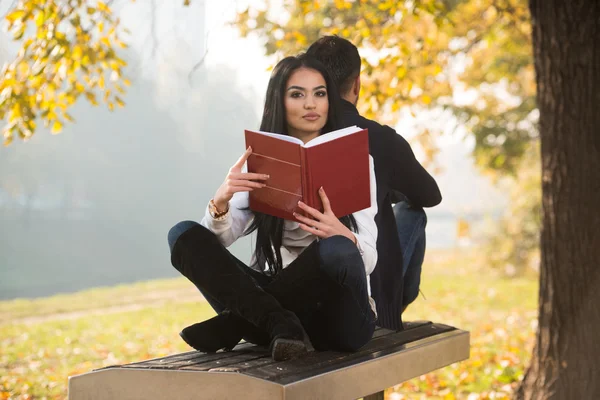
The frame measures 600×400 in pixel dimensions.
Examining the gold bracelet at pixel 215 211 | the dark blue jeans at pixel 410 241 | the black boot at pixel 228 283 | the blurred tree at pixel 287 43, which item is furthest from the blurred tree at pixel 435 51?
the black boot at pixel 228 283

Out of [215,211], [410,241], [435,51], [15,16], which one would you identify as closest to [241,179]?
[215,211]

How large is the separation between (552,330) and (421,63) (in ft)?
9.56

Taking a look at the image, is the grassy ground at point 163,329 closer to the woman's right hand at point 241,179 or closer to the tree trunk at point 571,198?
the tree trunk at point 571,198

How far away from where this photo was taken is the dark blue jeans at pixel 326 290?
2154 millimetres

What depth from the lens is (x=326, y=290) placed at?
2307 mm

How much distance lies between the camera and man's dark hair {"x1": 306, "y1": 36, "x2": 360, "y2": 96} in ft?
9.72

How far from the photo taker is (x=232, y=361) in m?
2.17

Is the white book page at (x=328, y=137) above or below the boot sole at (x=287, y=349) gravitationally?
above

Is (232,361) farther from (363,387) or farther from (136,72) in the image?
(136,72)

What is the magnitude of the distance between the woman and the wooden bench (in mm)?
87

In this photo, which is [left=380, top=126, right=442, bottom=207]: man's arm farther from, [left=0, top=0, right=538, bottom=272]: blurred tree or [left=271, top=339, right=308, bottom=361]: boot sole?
[left=0, top=0, right=538, bottom=272]: blurred tree

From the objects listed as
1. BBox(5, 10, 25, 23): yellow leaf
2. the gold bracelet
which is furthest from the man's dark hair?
BBox(5, 10, 25, 23): yellow leaf

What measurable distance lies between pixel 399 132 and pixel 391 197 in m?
0.33

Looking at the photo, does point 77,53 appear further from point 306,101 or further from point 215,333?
point 215,333
